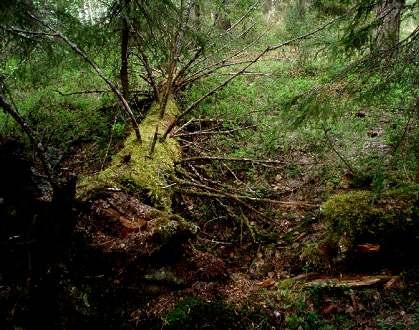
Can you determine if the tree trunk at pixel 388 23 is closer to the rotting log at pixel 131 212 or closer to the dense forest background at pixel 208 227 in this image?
the dense forest background at pixel 208 227

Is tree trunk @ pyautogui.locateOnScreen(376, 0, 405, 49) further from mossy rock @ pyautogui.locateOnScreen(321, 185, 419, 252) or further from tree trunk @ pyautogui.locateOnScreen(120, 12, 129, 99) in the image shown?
tree trunk @ pyautogui.locateOnScreen(120, 12, 129, 99)

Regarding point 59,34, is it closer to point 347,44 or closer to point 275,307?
point 347,44

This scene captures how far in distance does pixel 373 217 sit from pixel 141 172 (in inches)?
120

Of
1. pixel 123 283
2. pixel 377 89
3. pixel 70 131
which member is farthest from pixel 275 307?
pixel 70 131

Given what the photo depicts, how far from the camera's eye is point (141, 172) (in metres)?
5.49

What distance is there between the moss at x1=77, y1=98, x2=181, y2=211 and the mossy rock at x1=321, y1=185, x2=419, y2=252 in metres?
2.17

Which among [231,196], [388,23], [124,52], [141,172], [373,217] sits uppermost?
[124,52]

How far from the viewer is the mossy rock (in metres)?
4.27

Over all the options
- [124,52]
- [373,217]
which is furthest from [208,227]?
[124,52]

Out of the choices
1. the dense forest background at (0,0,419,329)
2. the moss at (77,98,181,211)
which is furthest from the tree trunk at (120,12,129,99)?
the moss at (77,98,181,211)

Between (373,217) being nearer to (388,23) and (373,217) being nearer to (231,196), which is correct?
(231,196)

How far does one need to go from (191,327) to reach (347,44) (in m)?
3.63

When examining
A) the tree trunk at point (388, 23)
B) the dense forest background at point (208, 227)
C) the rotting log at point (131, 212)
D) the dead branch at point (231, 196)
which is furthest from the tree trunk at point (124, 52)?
the tree trunk at point (388, 23)

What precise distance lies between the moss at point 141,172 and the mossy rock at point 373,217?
217 cm
